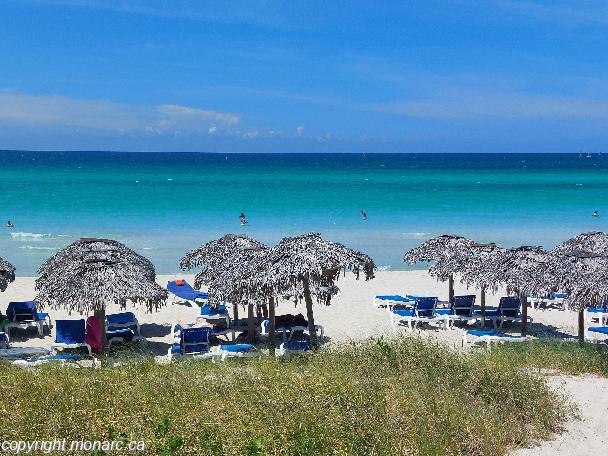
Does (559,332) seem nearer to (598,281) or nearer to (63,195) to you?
(598,281)

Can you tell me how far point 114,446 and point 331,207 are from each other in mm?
40540

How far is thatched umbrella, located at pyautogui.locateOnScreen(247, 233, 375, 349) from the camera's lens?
33.9 ft

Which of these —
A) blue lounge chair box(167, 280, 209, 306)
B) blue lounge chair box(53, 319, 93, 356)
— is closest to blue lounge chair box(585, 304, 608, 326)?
blue lounge chair box(167, 280, 209, 306)

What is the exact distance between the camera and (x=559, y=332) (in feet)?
48.2

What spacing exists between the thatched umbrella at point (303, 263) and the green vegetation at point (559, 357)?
2.52 metres

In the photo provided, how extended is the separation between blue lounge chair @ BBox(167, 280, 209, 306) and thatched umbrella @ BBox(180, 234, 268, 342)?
214 centimetres

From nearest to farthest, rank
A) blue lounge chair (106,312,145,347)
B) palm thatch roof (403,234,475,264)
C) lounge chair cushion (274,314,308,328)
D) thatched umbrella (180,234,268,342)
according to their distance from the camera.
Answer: thatched umbrella (180,234,268,342) < blue lounge chair (106,312,145,347) < lounge chair cushion (274,314,308,328) < palm thatch roof (403,234,475,264)

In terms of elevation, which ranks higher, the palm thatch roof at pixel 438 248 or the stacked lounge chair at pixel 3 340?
the palm thatch roof at pixel 438 248

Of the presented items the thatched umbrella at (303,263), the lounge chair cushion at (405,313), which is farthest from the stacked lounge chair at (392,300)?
the thatched umbrella at (303,263)

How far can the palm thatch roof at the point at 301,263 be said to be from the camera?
33.9ft

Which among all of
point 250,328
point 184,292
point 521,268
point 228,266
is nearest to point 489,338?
point 521,268

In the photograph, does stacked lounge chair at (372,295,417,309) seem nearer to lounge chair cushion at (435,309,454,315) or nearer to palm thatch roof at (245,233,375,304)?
lounge chair cushion at (435,309,454,315)

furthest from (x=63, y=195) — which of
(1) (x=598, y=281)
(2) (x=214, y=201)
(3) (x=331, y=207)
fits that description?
(1) (x=598, y=281)

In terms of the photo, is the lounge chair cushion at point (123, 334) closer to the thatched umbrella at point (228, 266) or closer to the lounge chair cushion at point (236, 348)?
the thatched umbrella at point (228, 266)
